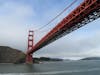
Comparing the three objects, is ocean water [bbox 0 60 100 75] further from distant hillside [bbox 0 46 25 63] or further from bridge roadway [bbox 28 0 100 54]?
distant hillside [bbox 0 46 25 63]

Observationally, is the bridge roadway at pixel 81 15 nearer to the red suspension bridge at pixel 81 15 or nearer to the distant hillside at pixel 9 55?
the red suspension bridge at pixel 81 15

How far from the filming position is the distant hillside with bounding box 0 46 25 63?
6369 cm

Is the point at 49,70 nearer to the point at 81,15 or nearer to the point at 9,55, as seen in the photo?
the point at 81,15

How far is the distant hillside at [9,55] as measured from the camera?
63.7m

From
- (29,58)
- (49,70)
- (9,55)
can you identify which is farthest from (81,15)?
(9,55)

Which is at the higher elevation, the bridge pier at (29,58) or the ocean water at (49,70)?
the bridge pier at (29,58)

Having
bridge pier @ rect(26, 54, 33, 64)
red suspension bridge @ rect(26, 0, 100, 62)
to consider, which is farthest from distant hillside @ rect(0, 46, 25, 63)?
red suspension bridge @ rect(26, 0, 100, 62)

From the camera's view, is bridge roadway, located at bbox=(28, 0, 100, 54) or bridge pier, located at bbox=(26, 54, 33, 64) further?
bridge pier, located at bbox=(26, 54, 33, 64)

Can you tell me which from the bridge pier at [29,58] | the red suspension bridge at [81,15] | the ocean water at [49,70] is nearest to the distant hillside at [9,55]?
the bridge pier at [29,58]

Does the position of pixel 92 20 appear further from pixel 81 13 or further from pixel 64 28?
pixel 64 28

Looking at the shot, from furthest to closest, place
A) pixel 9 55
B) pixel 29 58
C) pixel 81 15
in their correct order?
pixel 9 55, pixel 29 58, pixel 81 15

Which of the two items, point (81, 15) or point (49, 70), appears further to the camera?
point (49, 70)

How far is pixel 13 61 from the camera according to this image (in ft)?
211

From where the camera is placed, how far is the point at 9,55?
215 ft
